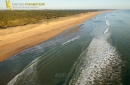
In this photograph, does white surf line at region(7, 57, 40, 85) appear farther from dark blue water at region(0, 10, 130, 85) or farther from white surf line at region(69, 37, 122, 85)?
white surf line at region(69, 37, 122, 85)

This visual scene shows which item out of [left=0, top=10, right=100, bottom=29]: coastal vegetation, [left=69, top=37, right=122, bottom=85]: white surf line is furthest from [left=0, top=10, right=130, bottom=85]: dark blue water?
[left=0, top=10, right=100, bottom=29]: coastal vegetation

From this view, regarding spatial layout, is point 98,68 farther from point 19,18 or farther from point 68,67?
point 19,18

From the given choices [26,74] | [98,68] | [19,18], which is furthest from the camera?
[19,18]

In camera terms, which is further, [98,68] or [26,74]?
[98,68]

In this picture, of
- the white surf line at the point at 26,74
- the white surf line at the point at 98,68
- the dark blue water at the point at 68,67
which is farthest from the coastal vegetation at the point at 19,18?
the white surf line at the point at 98,68

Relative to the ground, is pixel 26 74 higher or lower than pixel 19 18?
lower

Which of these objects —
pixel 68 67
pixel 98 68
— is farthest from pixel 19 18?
pixel 98 68

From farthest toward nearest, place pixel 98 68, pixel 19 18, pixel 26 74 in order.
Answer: pixel 19 18
pixel 98 68
pixel 26 74

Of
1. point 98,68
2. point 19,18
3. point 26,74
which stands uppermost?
point 19,18

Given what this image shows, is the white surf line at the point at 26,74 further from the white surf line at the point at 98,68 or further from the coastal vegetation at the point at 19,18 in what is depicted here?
the coastal vegetation at the point at 19,18

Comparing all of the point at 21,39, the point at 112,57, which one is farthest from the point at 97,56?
the point at 21,39
